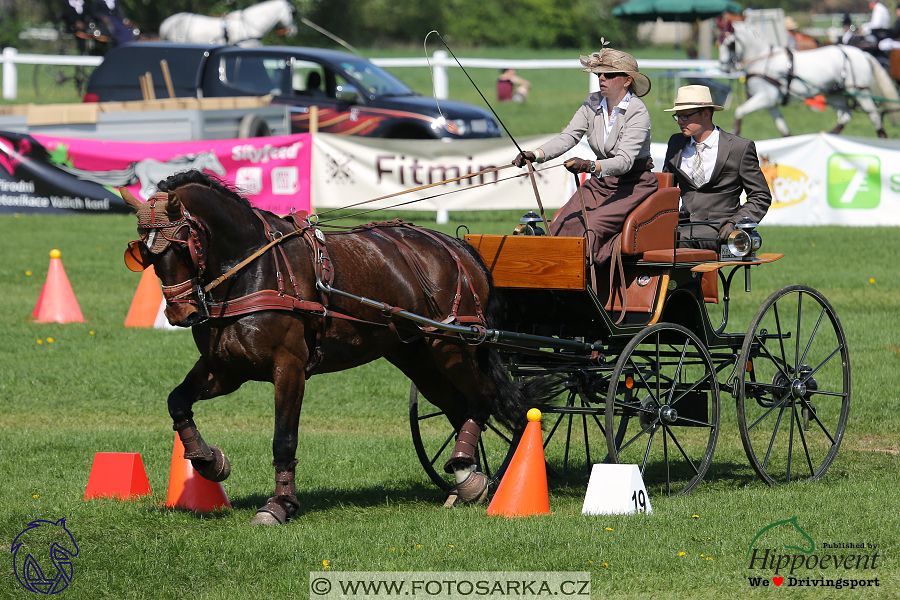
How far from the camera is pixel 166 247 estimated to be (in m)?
5.55

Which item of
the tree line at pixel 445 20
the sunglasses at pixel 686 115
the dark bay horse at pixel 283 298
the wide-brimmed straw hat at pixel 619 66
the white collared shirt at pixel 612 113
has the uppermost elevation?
the wide-brimmed straw hat at pixel 619 66

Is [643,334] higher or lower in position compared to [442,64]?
higher

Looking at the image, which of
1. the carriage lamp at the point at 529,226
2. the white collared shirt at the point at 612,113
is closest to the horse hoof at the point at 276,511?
the carriage lamp at the point at 529,226

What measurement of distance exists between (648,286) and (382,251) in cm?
170

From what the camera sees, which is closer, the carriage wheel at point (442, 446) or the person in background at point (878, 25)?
the carriage wheel at point (442, 446)

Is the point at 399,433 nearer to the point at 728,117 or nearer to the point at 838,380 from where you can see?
the point at 838,380

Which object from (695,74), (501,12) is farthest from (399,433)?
(501,12)

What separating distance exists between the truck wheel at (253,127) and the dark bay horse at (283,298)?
472 inches

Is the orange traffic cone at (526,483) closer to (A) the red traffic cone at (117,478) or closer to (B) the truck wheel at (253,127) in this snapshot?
(A) the red traffic cone at (117,478)

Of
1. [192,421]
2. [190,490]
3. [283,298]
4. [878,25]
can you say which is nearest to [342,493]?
[190,490]

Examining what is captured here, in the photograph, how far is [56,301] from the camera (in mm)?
12234

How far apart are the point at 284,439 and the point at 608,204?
2.44 m

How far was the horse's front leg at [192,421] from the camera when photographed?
19.6 feet

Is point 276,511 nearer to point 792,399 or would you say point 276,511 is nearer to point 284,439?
point 284,439
